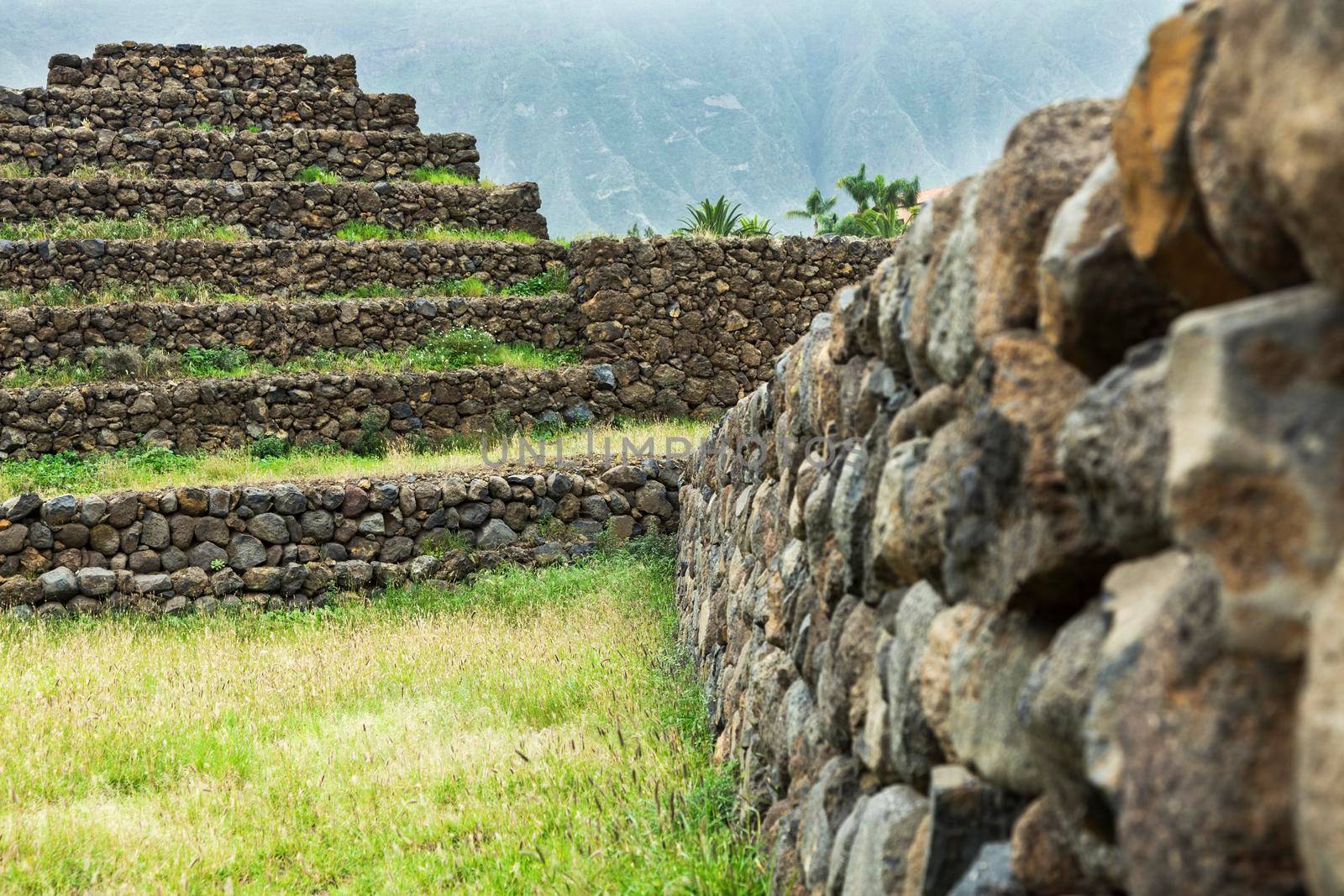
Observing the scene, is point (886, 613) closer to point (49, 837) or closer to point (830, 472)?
point (830, 472)

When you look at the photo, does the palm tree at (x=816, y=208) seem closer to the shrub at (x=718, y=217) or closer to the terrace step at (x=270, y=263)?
the shrub at (x=718, y=217)

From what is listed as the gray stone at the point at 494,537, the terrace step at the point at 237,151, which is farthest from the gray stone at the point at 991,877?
the terrace step at the point at 237,151

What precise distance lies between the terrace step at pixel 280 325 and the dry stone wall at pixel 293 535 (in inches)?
193

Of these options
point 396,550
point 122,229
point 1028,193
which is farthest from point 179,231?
point 1028,193

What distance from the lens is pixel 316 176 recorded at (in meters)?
18.7

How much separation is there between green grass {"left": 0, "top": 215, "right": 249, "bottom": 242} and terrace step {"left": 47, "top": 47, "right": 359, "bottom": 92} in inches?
175

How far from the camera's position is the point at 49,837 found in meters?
4.89

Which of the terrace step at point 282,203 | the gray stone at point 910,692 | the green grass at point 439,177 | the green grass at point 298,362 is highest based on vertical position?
the green grass at point 439,177

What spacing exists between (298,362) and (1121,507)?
51.0 feet

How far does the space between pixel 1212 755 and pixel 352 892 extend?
13.7 feet

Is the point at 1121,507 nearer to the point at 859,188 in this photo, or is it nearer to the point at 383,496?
the point at 383,496

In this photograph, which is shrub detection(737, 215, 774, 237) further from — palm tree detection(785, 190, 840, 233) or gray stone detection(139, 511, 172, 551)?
palm tree detection(785, 190, 840, 233)

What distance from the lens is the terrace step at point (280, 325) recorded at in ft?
48.9

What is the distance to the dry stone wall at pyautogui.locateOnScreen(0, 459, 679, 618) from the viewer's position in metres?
10.6
